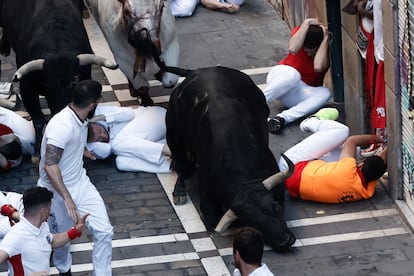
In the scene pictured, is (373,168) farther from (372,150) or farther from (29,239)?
(29,239)

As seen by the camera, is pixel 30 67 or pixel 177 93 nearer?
pixel 177 93

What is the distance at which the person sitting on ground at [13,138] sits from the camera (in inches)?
584

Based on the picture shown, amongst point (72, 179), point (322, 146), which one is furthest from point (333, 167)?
point (72, 179)

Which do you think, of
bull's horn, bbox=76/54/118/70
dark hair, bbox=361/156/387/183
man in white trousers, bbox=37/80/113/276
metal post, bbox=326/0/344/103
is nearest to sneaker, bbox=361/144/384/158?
dark hair, bbox=361/156/387/183

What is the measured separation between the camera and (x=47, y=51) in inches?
597

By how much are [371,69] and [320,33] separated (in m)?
1.38

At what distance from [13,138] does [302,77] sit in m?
3.42

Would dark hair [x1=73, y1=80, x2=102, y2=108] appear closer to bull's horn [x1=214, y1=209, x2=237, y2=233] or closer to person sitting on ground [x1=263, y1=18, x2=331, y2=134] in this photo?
bull's horn [x1=214, y1=209, x2=237, y2=233]

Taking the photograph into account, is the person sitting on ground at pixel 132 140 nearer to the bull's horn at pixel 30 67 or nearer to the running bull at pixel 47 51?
the running bull at pixel 47 51

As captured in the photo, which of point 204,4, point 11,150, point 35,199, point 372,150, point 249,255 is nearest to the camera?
point 249,255

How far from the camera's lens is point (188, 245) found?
43.8 ft

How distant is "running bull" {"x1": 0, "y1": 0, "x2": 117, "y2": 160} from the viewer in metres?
14.9

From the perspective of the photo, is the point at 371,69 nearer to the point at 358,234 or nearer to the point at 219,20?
the point at 358,234

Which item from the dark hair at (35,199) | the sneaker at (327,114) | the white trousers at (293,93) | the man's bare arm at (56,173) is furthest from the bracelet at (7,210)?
the white trousers at (293,93)
